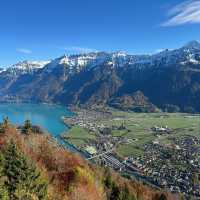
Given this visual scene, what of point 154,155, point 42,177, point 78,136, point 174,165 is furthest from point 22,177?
point 78,136

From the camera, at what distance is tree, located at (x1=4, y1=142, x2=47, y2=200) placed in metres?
25.5

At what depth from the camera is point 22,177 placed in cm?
2691

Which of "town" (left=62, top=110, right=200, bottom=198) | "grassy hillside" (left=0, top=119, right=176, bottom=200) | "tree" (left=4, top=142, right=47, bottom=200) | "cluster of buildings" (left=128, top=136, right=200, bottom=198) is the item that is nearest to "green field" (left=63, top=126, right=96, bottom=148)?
"town" (left=62, top=110, right=200, bottom=198)

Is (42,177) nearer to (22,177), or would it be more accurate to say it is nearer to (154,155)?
(22,177)

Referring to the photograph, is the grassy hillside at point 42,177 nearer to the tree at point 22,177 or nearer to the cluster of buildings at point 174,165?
the tree at point 22,177

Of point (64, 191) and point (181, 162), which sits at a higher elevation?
point (64, 191)

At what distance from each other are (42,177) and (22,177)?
133 inches

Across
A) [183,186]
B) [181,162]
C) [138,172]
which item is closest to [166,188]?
[183,186]

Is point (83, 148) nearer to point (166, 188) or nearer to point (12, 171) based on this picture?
point (166, 188)

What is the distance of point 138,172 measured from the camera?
112 meters

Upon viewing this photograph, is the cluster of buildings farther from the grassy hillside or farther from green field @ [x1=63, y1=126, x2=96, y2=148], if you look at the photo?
the grassy hillside

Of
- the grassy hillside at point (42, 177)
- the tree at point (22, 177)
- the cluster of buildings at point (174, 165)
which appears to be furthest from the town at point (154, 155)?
the tree at point (22, 177)

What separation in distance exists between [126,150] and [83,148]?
636 inches

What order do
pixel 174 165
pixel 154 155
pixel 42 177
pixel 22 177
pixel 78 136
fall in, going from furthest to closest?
pixel 78 136 < pixel 154 155 < pixel 174 165 < pixel 42 177 < pixel 22 177
